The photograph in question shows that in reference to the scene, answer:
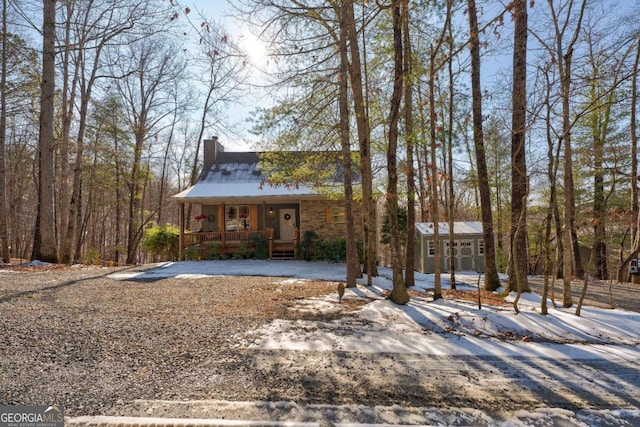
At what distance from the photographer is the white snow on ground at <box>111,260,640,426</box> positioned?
2.42 metres

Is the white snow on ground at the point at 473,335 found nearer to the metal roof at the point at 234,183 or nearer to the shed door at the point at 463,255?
the metal roof at the point at 234,183

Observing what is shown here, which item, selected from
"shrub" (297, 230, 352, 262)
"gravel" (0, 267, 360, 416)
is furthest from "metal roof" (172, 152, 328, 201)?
"gravel" (0, 267, 360, 416)

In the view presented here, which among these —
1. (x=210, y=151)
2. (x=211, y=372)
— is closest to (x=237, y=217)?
(x=210, y=151)

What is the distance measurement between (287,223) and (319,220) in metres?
1.94

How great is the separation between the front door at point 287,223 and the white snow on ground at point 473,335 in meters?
9.26

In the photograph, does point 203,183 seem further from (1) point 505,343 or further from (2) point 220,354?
(1) point 505,343

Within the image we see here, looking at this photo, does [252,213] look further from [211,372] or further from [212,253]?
[211,372]

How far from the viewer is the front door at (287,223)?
611 inches

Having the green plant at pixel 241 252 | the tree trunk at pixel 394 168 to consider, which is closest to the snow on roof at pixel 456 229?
the green plant at pixel 241 252

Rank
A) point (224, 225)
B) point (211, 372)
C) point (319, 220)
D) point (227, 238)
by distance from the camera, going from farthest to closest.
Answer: point (224, 225) < point (319, 220) < point (227, 238) < point (211, 372)

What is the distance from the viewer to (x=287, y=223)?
15602 mm

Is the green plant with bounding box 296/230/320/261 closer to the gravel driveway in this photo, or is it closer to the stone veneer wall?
the stone veneer wall

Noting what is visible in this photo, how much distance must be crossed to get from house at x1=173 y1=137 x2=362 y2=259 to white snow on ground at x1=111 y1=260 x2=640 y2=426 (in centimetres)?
779

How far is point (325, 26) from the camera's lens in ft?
22.3
